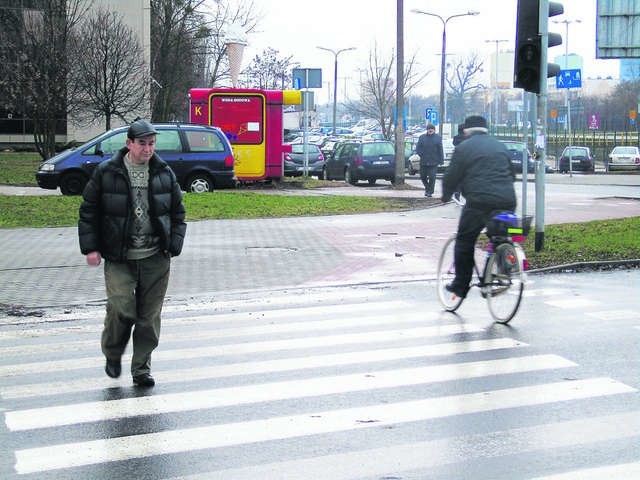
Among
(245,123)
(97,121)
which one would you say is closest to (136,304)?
(245,123)

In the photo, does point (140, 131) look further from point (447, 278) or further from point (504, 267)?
point (447, 278)

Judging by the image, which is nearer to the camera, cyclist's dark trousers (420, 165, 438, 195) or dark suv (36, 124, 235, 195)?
dark suv (36, 124, 235, 195)

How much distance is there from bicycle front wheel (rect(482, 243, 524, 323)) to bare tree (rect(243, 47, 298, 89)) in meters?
66.7

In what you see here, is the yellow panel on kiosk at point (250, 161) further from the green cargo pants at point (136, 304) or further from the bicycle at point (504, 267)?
the green cargo pants at point (136, 304)

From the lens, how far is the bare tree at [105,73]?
3759 cm

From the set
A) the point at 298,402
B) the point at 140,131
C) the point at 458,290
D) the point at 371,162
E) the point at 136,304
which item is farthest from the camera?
the point at 371,162

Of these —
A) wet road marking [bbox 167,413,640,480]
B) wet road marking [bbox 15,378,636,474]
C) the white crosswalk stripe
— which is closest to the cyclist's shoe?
the white crosswalk stripe

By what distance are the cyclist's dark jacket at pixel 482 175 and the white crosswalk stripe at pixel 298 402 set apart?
113 cm

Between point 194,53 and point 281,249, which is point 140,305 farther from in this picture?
point 194,53

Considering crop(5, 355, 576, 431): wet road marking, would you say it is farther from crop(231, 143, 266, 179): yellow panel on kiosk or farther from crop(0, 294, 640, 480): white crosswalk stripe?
crop(231, 143, 266, 179): yellow panel on kiosk

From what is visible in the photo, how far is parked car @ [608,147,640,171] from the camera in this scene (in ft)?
170

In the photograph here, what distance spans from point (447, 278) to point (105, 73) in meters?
29.3

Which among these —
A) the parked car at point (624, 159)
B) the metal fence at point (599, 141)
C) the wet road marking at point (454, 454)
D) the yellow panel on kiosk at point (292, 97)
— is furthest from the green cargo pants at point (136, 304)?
the metal fence at point (599, 141)

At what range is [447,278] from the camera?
1043cm
